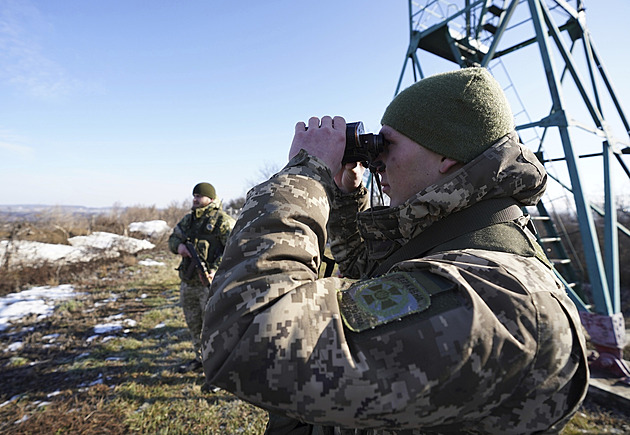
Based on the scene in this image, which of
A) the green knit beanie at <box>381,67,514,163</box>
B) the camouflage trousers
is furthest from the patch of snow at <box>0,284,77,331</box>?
the green knit beanie at <box>381,67,514,163</box>

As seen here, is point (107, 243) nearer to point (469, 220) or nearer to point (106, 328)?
point (106, 328)

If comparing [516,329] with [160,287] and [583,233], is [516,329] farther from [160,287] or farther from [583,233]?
[160,287]

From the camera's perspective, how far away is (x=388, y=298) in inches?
34.7

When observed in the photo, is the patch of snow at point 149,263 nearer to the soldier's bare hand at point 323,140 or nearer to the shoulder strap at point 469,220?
the soldier's bare hand at point 323,140

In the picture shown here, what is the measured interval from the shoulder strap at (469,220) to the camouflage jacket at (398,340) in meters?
0.13

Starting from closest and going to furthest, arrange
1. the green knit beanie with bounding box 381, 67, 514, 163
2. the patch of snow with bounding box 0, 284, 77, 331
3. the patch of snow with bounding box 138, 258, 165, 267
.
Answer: the green knit beanie with bounding box 381, 67, 514, 163 → the patch of snow with bounding box 0, 284, 77, 331 → the patch of snow with bounding box 138, 258, 165, 267

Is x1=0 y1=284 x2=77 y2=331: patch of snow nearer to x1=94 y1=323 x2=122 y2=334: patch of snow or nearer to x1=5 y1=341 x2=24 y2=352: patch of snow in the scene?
x1=5 y1=341 x2=24 y2=352: patch of snow

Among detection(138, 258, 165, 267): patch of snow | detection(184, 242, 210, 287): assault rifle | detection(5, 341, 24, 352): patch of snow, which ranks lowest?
detection(5, 341, 24, 352): patch of snow

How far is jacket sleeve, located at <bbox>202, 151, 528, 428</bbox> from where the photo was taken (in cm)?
76

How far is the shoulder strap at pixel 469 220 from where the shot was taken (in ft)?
3.63

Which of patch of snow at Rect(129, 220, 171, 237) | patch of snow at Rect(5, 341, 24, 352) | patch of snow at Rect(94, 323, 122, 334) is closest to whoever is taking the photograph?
patch of snow at Rect(5, 341, 24, 352)

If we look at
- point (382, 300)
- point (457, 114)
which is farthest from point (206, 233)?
point (382, 300)

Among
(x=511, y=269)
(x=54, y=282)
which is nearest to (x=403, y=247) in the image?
(x=511, y=269)

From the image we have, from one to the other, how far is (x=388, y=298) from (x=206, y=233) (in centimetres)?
482
